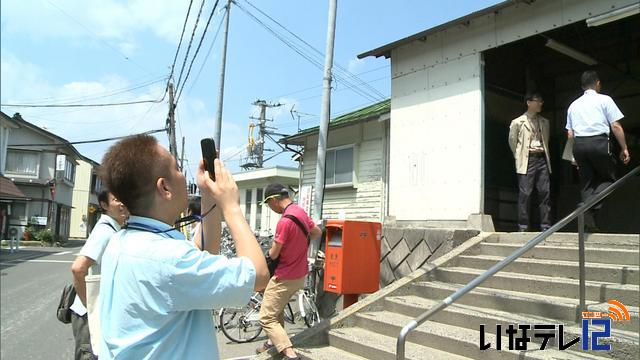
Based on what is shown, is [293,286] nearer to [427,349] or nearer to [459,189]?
[427,349]

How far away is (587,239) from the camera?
5.52 m

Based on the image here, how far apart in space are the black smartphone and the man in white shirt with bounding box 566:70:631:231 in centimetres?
502

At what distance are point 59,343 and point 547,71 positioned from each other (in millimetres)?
9684

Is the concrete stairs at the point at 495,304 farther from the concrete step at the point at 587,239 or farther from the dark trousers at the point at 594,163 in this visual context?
the dark trousers at the point at 594,163

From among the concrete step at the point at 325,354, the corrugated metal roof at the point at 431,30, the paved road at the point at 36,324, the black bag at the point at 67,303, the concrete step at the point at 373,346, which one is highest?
the corrugated metal roof at the point at 431,30

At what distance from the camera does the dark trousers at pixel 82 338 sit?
10.6 ft

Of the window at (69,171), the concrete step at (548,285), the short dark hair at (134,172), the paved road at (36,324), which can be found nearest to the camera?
the short dark hair at (134,172)

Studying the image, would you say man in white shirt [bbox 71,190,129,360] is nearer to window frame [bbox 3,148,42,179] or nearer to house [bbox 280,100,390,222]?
house [bbox 280,100,390,222]

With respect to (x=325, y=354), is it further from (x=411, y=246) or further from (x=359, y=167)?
(x=359, y=167)

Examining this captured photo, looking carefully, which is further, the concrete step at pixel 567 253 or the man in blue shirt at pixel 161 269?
the concrete step at pixel 567 253

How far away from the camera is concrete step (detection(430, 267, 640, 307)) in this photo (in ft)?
14.2

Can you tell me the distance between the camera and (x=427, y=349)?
15.2 ft

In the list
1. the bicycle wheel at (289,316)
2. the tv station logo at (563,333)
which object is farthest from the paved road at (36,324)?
the tv station logo at (563,333)

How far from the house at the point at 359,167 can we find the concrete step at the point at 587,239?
4685 millimetres
